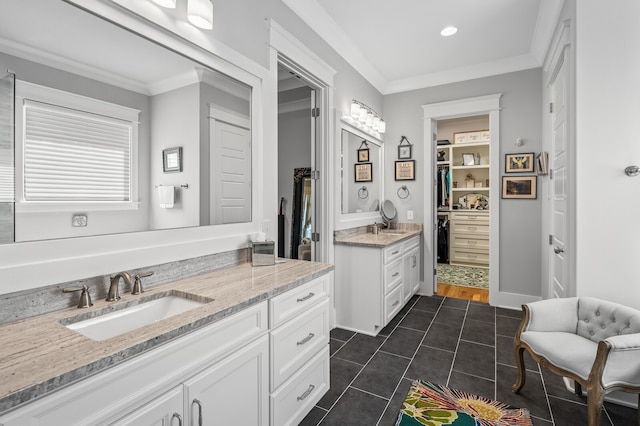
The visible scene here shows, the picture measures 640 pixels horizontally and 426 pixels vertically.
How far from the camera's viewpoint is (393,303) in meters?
3.22

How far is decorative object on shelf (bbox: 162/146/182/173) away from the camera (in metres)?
1.58

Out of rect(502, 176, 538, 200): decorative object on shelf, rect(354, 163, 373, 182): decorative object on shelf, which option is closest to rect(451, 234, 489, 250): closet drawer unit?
rect(502, 176, 538, 200): decorative object on shelf

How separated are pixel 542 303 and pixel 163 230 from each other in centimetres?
230

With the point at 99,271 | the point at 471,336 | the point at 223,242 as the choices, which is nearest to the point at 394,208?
the point at 471,336

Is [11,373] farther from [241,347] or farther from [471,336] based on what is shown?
[471,336]

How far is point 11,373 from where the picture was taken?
0.75 metres

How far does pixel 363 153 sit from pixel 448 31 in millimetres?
1462

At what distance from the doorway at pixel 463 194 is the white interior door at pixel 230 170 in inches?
177

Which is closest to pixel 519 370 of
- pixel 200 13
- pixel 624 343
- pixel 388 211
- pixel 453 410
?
pixel 453 410

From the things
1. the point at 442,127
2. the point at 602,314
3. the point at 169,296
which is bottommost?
the point at 602,314

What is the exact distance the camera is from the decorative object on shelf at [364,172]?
3.66 meters

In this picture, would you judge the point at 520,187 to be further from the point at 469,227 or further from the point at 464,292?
the point at 469,227

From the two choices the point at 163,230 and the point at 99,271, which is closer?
the point at 99,271

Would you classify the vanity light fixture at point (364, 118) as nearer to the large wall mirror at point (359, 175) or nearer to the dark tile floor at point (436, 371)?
the large wall mirror at point (359, 175)
